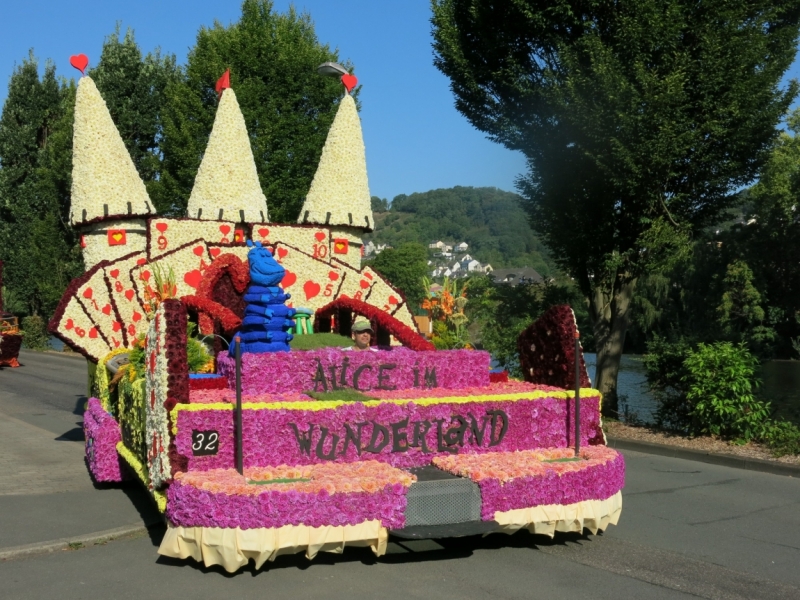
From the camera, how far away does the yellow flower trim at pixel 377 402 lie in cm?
616

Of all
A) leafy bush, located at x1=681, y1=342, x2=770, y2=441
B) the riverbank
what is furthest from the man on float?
leafy bush, located at x1=681, y1=342, x2=770, y2=441

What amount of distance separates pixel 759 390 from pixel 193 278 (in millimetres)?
11032

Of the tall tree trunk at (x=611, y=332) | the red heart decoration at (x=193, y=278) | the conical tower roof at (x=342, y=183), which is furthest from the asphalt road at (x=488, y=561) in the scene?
the tall tree trunk at (x=611, y=332)

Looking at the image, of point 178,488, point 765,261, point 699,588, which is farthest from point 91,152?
point 765,261

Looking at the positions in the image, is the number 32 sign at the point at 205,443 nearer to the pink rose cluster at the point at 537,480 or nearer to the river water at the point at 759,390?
the pink rose cluster at the point at 537,480

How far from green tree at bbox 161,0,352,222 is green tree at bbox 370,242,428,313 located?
33.2 m

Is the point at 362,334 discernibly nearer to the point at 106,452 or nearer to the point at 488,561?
the point at 488,561

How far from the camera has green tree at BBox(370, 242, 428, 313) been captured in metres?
64.6

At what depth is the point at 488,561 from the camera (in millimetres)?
6508

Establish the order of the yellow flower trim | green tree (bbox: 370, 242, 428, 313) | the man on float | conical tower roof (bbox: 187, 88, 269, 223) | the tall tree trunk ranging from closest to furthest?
the yellow flower trim → the man on float → conical tower roof (bbox: 187, 88, 269, 223) → the tall tree trunk → green tree (bbox: 370, 242, 428, 313)

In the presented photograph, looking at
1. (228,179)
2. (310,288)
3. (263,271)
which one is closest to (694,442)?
(310,288)

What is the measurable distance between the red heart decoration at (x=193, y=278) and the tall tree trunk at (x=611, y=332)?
7.17 meters

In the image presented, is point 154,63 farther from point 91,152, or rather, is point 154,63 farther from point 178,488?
point 178,488

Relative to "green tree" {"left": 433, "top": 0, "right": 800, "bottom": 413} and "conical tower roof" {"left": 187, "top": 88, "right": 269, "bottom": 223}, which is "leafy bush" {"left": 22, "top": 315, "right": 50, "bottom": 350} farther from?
"green tree" {"left": 433, "top": 0, "right": 800, "bottom": 413}
